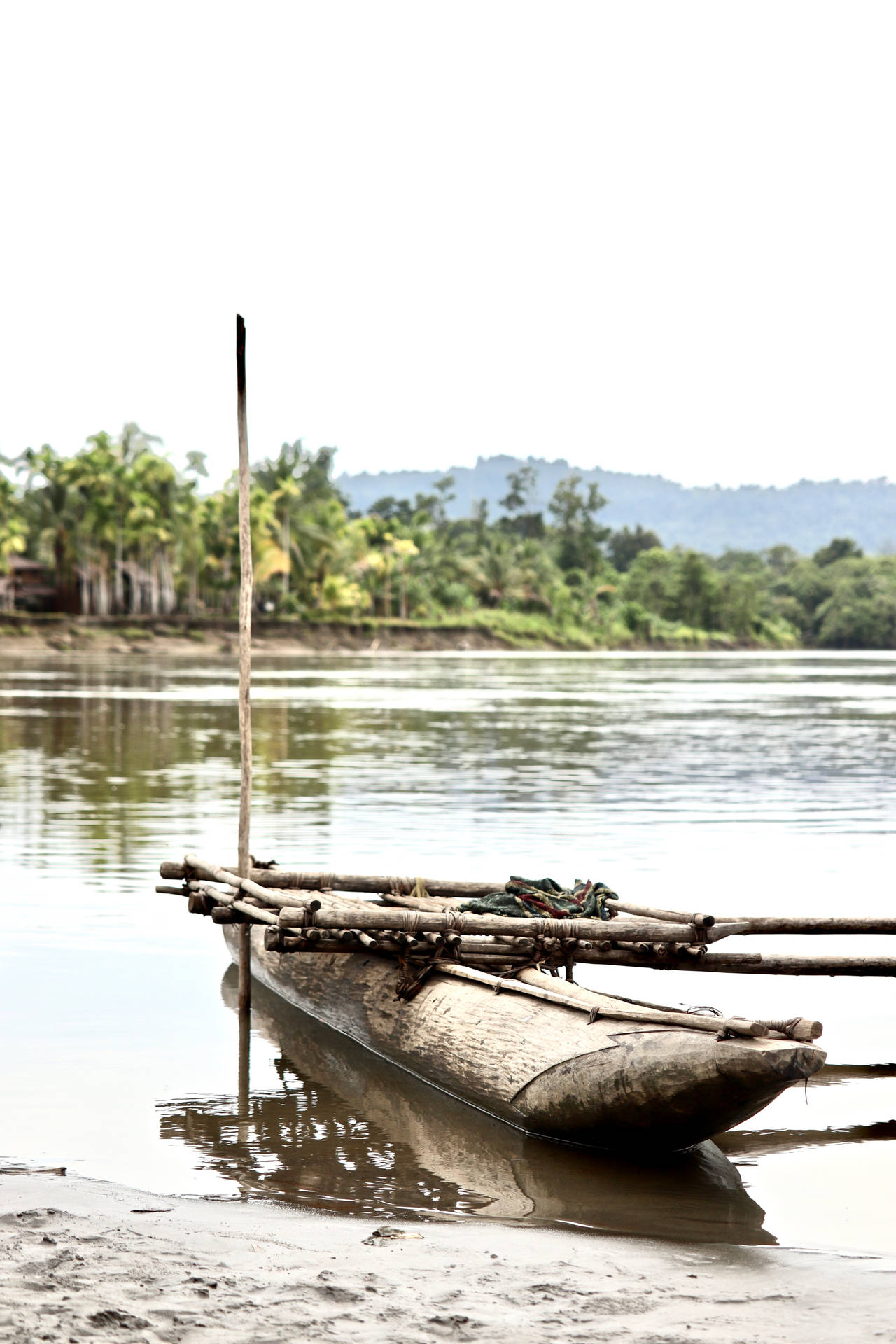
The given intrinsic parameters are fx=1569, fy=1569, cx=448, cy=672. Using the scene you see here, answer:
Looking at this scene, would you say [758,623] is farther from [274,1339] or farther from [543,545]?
[274,1339]

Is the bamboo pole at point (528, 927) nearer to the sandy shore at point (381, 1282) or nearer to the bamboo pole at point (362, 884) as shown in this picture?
the bamboo pole at point (362, 884)

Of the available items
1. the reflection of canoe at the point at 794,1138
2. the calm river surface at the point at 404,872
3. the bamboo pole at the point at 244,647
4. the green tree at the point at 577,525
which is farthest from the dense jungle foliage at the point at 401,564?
the reflection of canoe at the point at 794,1138

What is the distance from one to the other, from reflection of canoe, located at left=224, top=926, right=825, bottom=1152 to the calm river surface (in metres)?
0.19

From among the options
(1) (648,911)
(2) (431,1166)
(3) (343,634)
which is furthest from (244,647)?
(3) (343,634)

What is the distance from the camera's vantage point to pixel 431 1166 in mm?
6895

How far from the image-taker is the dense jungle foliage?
8912 cm

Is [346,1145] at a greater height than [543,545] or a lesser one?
lesser

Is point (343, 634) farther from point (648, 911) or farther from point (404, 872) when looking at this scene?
point (648, 911)

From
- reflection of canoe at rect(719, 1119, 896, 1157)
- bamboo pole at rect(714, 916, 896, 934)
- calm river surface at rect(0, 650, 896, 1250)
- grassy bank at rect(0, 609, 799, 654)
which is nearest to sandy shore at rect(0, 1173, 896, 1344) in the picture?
calm river surface at rect(0, 650, 896, 1250)

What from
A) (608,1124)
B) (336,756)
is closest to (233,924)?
(608,1124)

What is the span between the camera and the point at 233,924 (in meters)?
9.94

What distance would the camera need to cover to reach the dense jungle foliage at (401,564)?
292ft

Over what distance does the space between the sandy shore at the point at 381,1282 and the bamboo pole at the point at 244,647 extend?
3420 mm

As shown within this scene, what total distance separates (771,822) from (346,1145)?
12372 mm
